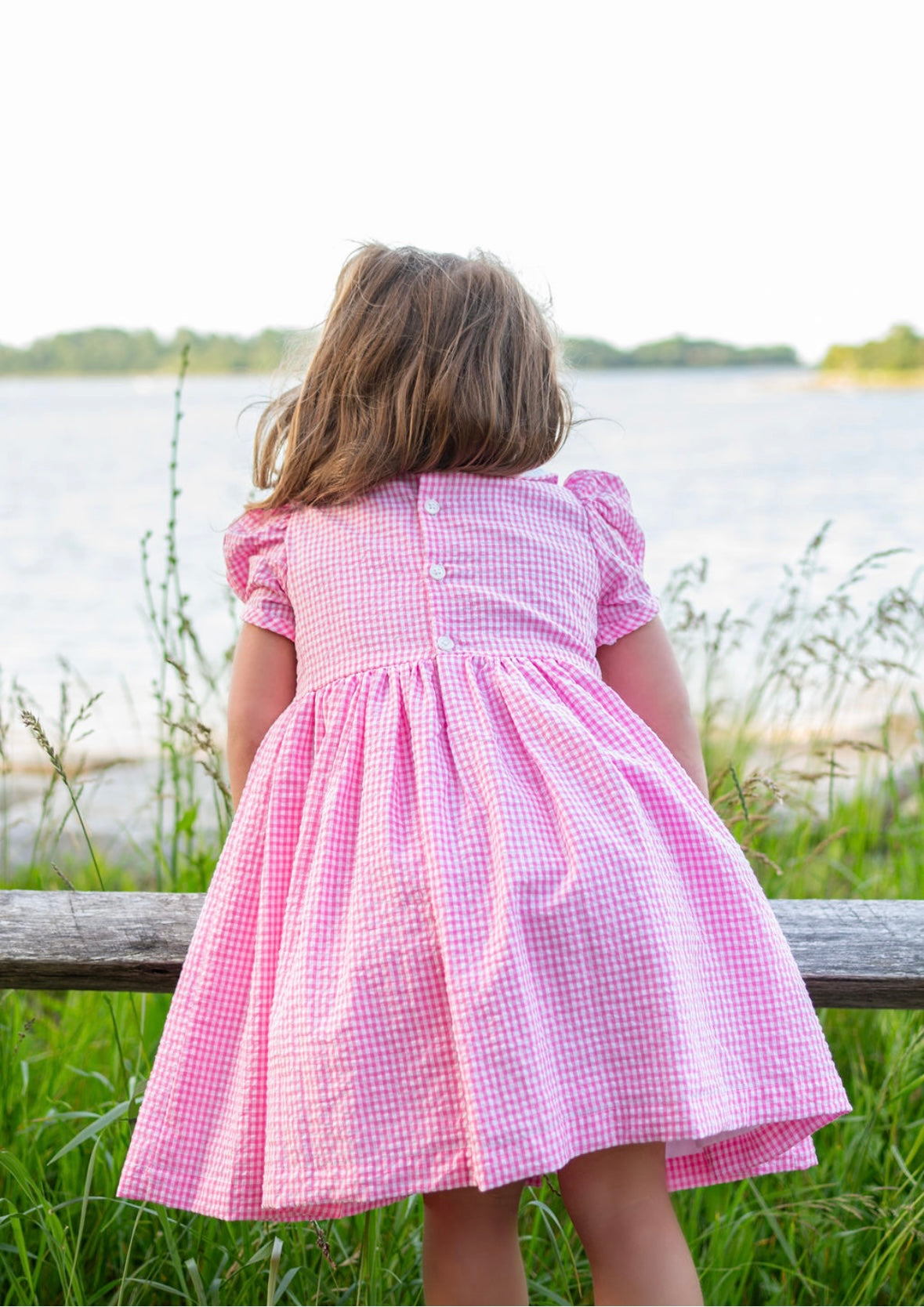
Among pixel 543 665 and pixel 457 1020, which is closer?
pixel 457 1020

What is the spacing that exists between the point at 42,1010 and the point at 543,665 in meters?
2.02

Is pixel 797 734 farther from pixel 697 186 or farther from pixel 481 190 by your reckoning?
pixel 697 186

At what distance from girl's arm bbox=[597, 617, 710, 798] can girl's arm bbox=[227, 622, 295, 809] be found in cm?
47

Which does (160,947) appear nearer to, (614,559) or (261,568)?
(261,568)

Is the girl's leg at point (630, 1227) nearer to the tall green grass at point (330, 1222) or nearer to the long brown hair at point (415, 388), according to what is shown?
the tall green grass at point (330, 1222)

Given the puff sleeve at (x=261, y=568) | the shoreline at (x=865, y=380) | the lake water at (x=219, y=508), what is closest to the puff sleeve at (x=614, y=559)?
the lake water at (x=219, y=508)

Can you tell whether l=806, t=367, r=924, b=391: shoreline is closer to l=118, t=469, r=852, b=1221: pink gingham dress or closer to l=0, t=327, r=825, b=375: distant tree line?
l=0, t=327, r=825, b=375: distant tree line

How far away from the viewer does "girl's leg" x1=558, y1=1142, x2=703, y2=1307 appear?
124 cm

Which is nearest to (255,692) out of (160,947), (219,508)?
(160,947)

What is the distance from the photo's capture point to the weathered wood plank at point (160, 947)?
154cm

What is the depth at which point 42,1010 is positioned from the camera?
9.51ft

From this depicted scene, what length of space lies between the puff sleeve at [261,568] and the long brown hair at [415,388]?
1.6 inches

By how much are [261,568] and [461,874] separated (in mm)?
606

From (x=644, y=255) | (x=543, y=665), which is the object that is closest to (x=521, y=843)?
(x=543, y=665)
